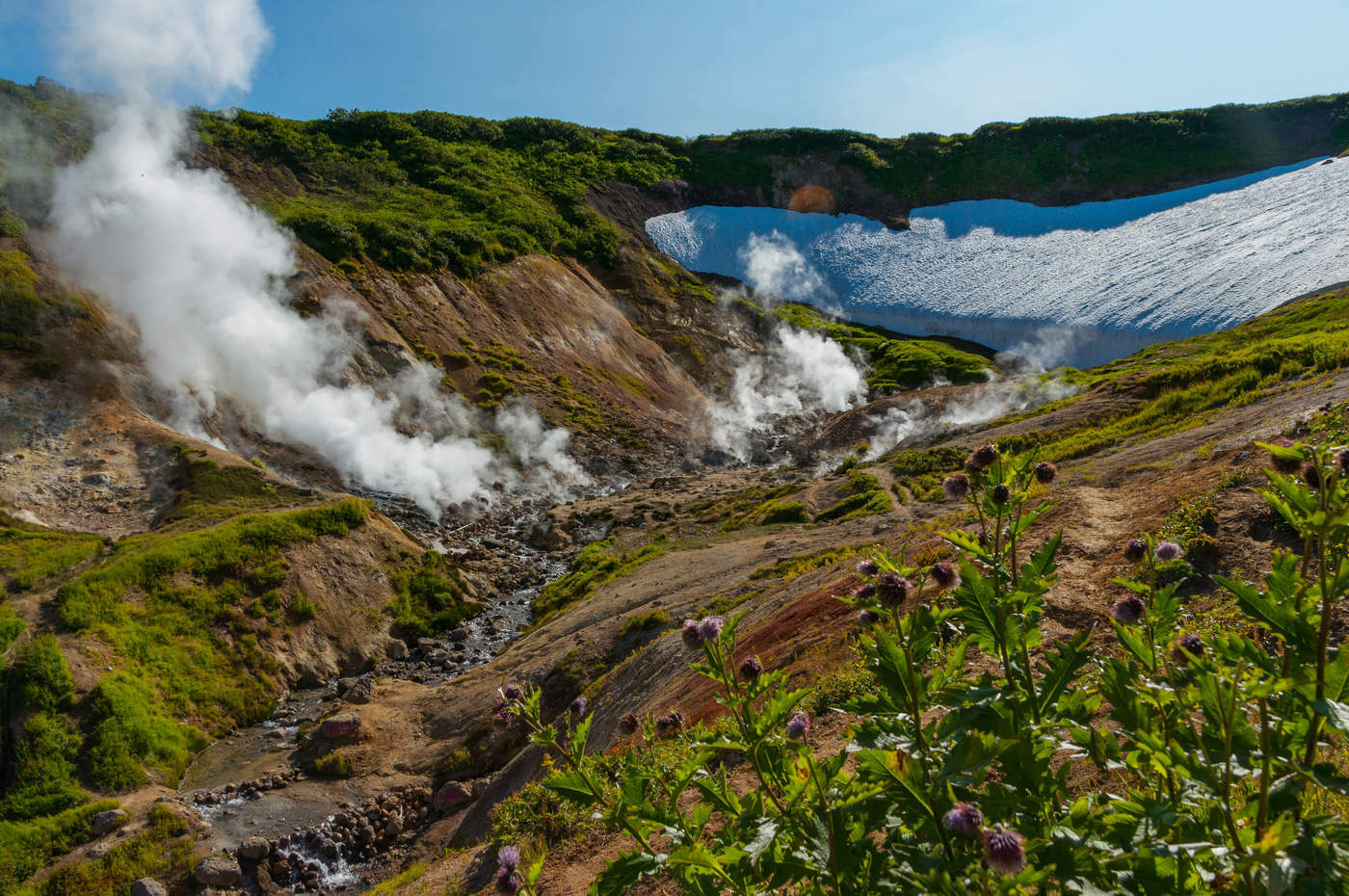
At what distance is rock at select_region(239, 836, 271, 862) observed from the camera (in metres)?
11.2

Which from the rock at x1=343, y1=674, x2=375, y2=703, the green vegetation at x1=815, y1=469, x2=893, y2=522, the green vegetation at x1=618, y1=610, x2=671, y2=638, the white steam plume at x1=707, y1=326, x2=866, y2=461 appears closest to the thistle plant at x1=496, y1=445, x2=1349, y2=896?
the green vegetation at x1=618, y1=610, x2=671, y2=638

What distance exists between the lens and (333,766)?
13.7 meters

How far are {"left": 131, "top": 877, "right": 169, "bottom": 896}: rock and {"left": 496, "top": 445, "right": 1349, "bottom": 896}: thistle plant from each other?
427 inches

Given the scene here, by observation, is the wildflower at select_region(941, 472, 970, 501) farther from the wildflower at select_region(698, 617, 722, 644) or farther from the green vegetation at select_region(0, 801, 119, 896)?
the green vegetation at select_region(0, 801, 119, 896)

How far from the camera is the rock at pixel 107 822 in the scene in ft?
37.9

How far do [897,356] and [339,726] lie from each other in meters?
51.0

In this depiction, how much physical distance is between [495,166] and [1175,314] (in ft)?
178

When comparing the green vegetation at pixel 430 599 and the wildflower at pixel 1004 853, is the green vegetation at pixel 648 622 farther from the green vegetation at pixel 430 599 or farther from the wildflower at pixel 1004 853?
the wildflower at pixel 1004 853

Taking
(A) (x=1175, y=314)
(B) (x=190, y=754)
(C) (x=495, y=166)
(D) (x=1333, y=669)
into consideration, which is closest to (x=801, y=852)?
(D) (x=1333, y=669)

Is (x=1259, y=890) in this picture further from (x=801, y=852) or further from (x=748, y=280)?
(x=748, y=280)

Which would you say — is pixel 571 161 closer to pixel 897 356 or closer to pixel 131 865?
pixel 897 356

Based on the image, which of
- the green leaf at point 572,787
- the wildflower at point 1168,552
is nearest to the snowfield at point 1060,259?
the wildflower at point 1168,552

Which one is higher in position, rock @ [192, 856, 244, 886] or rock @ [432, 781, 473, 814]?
rock @ [192, 856, 244, 886]

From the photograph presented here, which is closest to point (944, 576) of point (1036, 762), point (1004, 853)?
point (1036, 762)
